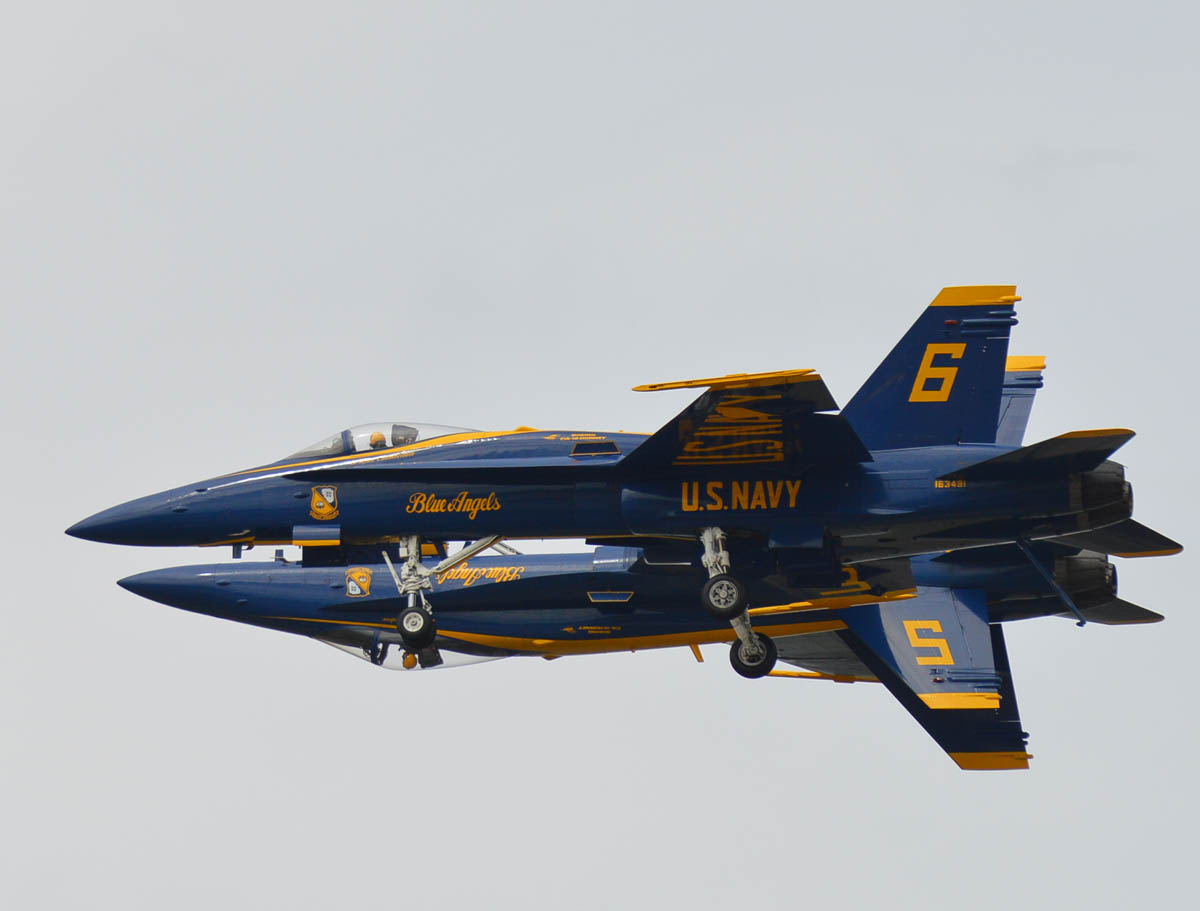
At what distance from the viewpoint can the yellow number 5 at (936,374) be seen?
27.4 m

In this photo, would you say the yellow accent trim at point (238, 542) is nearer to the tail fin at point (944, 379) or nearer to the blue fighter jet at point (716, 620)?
the blue fighter jet at point (716, 620)

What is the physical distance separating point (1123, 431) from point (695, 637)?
9.63 metres

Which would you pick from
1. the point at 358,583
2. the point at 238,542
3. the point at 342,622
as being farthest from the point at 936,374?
the point at 342,622

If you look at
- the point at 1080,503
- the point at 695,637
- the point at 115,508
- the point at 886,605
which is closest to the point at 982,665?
the point at 886,605

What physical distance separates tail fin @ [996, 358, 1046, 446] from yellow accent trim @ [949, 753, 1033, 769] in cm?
535

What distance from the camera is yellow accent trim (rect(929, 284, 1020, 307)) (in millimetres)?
28109

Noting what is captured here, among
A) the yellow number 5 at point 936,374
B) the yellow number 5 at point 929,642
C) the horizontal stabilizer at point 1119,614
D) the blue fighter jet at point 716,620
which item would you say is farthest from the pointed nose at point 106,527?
the horizontal stabilizer at point 1119,614

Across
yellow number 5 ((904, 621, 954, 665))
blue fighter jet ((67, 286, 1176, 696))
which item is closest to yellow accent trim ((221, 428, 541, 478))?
blue fighter jet ((67, 286, 1176, 696))

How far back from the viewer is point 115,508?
91.4ft

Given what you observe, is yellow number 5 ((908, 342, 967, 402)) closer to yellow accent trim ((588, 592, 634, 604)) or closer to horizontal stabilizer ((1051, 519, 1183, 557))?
horizontal stabilizer ((1051, 519, 1183, 557))

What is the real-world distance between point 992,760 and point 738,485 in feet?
29.3

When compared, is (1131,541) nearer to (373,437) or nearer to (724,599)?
(724,599)

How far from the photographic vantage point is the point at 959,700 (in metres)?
31.4

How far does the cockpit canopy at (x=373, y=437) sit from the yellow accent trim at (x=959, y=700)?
31.3 feet
